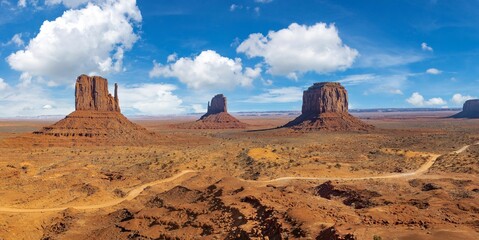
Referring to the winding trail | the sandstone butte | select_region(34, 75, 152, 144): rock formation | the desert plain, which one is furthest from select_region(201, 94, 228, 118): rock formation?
the winding trail

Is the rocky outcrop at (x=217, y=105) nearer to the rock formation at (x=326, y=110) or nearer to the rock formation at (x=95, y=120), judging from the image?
the rock formation at (x=326, y=110)

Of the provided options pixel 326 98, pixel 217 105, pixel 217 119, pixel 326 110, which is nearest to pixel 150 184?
pixel 326 110

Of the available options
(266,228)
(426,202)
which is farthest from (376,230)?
(426,202)

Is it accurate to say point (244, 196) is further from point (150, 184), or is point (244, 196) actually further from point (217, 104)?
point (217, 104)

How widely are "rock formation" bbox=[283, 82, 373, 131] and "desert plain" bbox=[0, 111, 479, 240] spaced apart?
2104 inches

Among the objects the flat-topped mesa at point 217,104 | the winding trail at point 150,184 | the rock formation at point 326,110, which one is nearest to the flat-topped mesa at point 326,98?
the rock formation at point 326,110

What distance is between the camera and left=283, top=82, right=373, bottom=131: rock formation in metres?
113

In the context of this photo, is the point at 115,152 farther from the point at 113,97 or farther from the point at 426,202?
the point at 426,202

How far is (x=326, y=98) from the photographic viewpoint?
4774 inches

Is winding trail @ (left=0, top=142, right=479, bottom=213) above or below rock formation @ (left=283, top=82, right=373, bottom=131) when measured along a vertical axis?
below

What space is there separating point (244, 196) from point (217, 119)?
139561 mm

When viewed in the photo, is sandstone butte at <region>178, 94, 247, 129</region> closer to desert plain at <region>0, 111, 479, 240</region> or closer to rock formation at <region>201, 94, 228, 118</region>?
rock formation at <region>201, 94, 228, 118</region>

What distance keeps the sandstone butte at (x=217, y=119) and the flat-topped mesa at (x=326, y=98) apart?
131ft

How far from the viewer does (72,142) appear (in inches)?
2859
